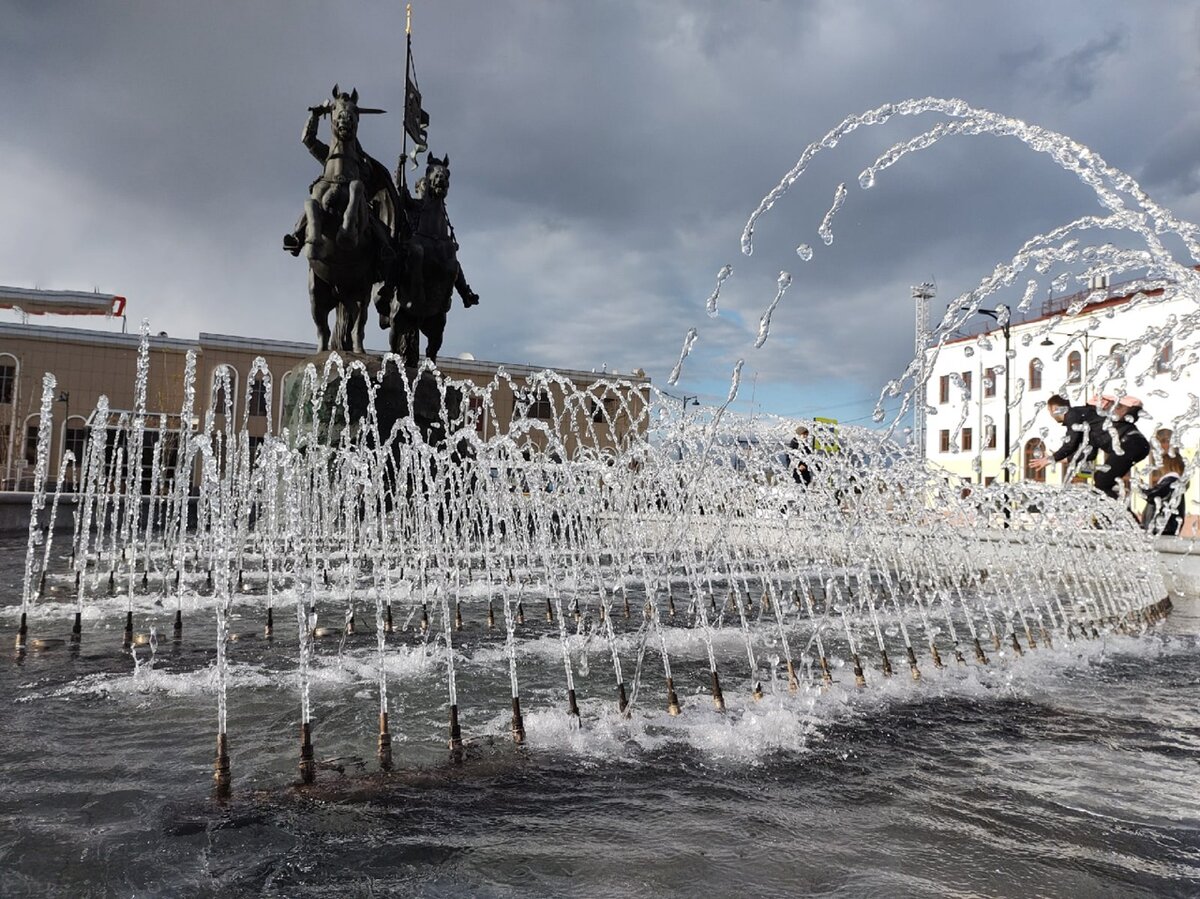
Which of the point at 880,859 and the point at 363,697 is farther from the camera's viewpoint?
the point at 363,697

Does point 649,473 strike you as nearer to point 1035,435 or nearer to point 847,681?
point 847,681

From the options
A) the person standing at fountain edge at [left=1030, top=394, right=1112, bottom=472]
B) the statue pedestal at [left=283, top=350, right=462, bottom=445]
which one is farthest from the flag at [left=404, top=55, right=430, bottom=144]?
the person standing at fountain edge at [left=1030, top=394, right=1112, bottom=472]

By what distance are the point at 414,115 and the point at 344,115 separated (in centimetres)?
605

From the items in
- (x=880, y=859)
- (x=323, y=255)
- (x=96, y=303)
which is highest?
(x=96, y=303)

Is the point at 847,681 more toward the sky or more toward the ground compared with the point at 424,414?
more toward the ground

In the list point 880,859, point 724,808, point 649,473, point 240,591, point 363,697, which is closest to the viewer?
point 880,859

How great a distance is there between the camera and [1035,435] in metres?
38.4

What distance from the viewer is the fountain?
4434mm

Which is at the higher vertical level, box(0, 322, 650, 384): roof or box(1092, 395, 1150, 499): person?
box(0, 322, 650, 384): roof

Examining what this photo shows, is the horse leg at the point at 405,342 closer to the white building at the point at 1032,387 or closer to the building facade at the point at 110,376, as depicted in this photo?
the white building at the point at 1032,387

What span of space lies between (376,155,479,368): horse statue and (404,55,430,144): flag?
11.2ft

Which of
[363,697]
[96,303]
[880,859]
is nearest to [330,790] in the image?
[363,697]

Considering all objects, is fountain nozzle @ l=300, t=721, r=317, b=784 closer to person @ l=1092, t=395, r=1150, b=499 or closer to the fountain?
the fountain

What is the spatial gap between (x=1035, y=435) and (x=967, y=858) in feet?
133
